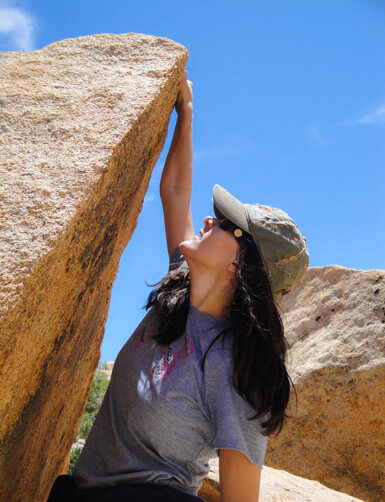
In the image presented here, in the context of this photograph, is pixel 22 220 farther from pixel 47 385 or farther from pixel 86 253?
pixel 47 385

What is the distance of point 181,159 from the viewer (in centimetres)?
258

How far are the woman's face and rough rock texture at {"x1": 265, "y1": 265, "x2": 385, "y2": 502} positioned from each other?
264cm

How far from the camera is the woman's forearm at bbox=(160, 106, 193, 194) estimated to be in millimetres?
2568

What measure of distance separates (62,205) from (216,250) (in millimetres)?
598

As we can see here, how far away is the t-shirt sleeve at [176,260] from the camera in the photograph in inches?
93.0

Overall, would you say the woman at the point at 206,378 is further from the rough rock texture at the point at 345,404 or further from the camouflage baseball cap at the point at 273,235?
the rough rock texture at the point at 345,404

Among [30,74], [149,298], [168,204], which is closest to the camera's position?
[30,74]

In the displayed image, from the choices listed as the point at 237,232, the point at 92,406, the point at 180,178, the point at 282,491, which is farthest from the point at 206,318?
the point at 92,406

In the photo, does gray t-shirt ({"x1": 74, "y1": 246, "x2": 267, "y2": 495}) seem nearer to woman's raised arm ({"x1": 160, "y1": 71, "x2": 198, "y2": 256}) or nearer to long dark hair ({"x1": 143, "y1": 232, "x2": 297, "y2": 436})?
long dark hair ({"x1": 143, "y1": 232, "x2": 297, "y2": 436})

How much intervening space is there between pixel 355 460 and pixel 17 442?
3.20 metres

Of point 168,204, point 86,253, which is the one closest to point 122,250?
point 168,204

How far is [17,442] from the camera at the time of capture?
5.92ft

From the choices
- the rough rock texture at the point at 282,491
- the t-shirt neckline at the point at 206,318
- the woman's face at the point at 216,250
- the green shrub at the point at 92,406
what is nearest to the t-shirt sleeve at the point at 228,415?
the t-shirt neckline at the point at 206,318

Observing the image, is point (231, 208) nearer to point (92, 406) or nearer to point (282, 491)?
point (282, 491)
